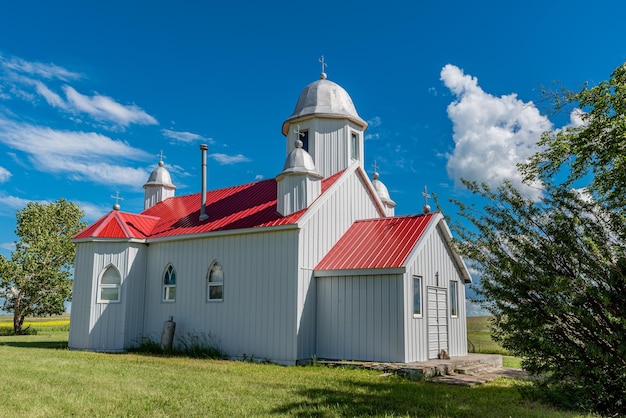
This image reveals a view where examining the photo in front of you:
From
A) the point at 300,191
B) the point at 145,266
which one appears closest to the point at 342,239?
the point at 300,191

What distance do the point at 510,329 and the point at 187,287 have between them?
12071mm

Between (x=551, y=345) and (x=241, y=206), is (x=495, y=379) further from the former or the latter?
(x=241, y=206)

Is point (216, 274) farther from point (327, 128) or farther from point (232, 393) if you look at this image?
point (232, 393)

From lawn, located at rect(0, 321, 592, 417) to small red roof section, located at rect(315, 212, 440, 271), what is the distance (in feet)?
10.0

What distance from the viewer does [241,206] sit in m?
19.3

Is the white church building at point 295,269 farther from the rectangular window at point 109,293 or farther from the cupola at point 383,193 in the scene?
the cupola at point 383,193

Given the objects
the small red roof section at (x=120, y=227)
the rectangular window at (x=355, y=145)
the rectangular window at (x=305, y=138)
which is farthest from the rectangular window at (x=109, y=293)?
the rectangular window at (x=355, y=145)

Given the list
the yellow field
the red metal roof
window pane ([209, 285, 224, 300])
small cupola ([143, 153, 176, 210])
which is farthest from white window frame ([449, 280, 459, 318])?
the yellow field

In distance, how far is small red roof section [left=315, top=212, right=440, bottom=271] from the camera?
49.5ft

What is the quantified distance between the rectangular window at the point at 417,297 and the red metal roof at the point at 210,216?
13.0 feet

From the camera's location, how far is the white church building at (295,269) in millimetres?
15172

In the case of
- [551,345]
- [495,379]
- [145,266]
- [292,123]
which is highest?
[292,123]

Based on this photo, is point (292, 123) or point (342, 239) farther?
point (292, 123)

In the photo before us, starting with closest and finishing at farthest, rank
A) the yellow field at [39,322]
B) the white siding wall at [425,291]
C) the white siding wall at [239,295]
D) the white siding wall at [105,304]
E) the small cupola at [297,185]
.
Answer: the white siding wall at [425,291], the white siding wall at [239,295], the small cupola at [297,185], the white siding wall at [105,304], the yellow field at [39,322]
